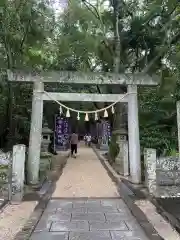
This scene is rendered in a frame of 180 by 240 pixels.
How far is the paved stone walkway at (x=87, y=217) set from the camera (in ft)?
18.9

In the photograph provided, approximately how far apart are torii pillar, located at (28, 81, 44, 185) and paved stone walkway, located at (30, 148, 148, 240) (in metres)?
1.01

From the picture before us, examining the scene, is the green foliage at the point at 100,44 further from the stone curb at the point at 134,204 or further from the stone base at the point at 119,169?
the stone curb at the point at 134,204

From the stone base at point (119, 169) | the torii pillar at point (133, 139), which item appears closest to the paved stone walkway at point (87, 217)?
the torii pillar at point (133, 139)

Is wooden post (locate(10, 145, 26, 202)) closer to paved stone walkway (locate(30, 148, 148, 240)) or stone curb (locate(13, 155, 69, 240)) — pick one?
stone curb (locate(13, 155, 69, 240))

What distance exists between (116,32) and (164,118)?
4.55 meters

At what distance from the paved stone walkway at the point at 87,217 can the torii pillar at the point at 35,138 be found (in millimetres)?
1014

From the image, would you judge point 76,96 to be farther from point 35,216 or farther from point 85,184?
point 35,216

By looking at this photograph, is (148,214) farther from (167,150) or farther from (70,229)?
(167,150)

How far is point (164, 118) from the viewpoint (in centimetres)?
1388

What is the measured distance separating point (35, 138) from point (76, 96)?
205cm

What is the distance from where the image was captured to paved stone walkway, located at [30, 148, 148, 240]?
226 inches

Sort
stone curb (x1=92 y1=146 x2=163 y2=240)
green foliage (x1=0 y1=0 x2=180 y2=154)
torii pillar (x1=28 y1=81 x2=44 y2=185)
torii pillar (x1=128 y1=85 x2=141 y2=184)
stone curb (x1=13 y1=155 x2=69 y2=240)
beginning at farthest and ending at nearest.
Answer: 1. green foliage (x1=0 y1=0 x2=180 y2=154)
2. torii pillar (x1=128 y1=85 x2=141 y2=184)
3. torii pillar (x1=28 y1=81 x2=44 y2=185)
4. stone curb (x1=92 y1=146 x2=163 y2=240)
5. stone curb (x1=13 y1=155 x2=69 y2=240)

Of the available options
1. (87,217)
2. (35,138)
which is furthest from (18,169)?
(87,217)

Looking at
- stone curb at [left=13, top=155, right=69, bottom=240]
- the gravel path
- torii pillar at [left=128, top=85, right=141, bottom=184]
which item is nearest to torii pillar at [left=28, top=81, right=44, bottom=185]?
stone curb at [left=13, top=155, right=69, bottom=240]
